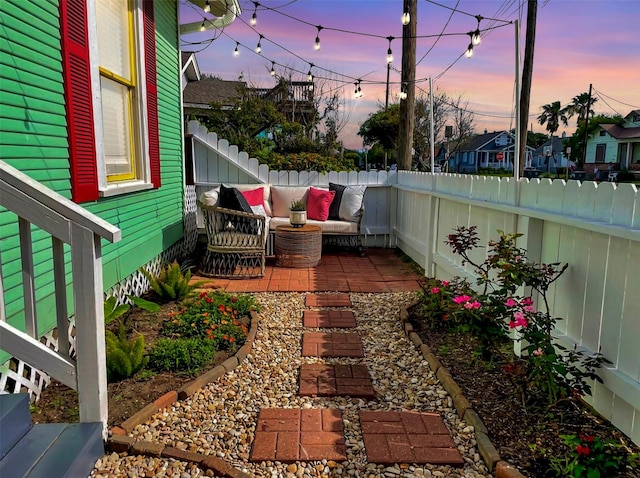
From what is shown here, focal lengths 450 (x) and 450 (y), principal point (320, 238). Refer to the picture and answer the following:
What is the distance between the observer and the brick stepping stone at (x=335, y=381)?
2.56m

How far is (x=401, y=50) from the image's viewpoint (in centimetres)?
747

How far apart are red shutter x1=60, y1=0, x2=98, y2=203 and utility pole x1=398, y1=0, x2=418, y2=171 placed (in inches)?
212

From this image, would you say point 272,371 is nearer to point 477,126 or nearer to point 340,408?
point 340,408

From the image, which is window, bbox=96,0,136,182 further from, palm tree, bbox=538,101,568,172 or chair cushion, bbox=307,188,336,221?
palm tree, bbox=538,101,568,172

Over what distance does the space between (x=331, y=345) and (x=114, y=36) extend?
121 inches

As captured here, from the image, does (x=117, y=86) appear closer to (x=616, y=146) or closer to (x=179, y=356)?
(x=179, y=356)

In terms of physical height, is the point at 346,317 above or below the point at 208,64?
below

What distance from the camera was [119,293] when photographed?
372 cm

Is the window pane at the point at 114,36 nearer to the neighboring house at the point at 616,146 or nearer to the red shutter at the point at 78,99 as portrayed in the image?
the red shutter at the point at 78,99

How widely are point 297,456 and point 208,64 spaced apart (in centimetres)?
1650

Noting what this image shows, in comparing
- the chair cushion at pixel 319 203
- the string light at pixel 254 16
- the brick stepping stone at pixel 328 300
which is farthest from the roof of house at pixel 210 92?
the brick stepping stone at pixel 328 300

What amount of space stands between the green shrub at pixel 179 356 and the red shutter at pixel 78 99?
1080 millimetres

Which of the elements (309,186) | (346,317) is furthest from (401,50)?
(346,317)

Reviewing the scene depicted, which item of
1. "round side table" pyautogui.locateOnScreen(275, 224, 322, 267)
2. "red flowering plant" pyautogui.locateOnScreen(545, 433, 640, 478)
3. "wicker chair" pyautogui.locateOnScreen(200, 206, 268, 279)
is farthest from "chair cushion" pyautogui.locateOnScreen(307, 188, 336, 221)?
"red flowering plant" pyautogui.locateOnScreen(545, 433, 640, 478)
